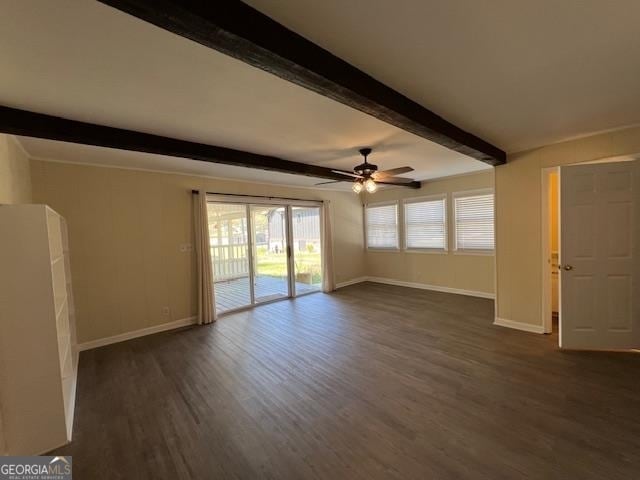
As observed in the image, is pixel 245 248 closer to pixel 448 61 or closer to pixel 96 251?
pixel 96 251

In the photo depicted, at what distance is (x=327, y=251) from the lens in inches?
254

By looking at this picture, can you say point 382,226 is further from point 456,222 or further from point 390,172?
Answer: point 390,172

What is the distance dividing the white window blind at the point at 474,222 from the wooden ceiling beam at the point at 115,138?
3994 mm

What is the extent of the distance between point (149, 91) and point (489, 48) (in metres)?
2.14

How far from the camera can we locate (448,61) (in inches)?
65.4

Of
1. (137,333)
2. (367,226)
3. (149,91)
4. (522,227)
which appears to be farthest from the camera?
(367,226)

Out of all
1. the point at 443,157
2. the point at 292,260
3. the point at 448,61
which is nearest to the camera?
the point at 448,61

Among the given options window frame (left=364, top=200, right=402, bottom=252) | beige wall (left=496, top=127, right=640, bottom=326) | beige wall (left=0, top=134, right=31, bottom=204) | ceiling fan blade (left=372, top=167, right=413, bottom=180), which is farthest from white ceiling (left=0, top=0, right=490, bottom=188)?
window frame (left=364, top=200, right=402, bottom=252)

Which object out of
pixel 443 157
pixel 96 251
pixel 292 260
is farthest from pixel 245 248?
pixel 443 157

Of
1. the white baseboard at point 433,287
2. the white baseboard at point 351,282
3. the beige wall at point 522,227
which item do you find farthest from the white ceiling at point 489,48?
the white baseboard at point 351,282

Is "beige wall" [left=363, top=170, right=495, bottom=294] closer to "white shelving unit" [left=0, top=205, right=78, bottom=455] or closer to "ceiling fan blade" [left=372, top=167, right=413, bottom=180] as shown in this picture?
"ceiling fan blade" [left=372, top=167, right=413, bottom=180]

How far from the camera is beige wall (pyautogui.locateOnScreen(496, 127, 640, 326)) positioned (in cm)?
352

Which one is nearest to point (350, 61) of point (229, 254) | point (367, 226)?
point (229, 254)

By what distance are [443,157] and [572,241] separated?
1882 mm
